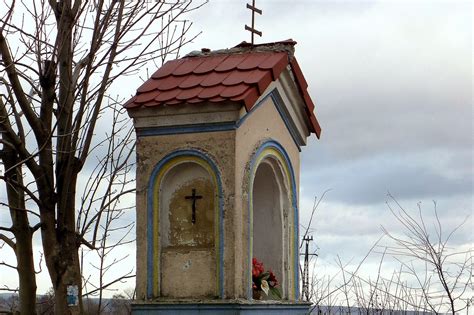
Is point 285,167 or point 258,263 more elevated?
point 285,167

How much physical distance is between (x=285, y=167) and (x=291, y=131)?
33 cm

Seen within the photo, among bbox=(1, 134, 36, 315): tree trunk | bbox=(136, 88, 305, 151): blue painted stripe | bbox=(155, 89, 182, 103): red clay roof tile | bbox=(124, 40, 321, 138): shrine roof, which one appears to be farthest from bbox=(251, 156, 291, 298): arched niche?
bbox=(1, 134, 36, 315): tree trunk

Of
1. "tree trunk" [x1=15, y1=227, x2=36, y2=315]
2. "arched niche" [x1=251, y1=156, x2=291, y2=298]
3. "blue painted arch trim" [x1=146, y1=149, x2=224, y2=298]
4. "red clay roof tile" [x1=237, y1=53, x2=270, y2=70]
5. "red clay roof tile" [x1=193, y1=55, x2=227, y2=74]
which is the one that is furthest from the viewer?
"arched niche" [x1=251, y1=156, x2=291, y2=298]

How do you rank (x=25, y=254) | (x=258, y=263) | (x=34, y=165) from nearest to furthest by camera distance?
(x=34, y=165)
(x=25, y=254)
(x=258, y=263)

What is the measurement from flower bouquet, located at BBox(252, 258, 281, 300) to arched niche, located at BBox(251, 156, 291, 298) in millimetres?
235

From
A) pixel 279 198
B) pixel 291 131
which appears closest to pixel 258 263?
pixel 279 198

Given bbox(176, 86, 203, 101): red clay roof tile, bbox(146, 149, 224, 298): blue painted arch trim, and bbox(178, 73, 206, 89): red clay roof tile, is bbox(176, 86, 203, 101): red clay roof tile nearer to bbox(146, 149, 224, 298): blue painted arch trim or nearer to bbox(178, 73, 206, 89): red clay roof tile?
bbox(178, 73, 206, 89): red clay roof tile

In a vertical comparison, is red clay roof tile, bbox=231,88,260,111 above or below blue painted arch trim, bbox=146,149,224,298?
above

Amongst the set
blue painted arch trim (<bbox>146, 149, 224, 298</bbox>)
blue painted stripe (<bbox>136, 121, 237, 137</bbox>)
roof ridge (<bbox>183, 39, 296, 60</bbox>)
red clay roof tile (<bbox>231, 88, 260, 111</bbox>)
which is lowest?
blue painted arch trim (<bbox>146, 149, 224, 298</bbox>)

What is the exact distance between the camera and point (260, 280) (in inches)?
286

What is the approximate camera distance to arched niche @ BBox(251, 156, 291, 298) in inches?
304

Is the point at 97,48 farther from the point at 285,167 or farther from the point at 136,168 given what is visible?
the point at 285,167

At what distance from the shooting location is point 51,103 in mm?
6496

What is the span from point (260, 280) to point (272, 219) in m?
0.72
